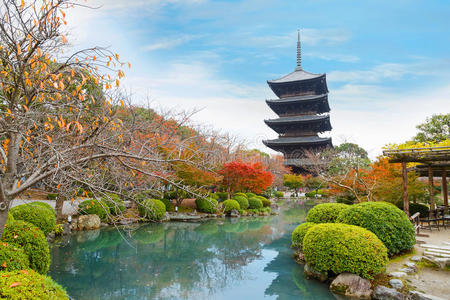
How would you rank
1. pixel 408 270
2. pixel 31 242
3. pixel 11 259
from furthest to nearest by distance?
1. pixel 408 270
2. pixel 31 242
3. pixel 11 259

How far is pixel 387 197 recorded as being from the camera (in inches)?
447

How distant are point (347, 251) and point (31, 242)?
→ 5103 mm

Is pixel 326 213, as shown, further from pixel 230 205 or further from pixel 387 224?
pixel 230 205

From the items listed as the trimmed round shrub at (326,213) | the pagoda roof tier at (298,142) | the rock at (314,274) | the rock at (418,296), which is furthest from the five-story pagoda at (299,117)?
the rock at (418,296)

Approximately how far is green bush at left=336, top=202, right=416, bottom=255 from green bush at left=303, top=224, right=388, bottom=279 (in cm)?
48

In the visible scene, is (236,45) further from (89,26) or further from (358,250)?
(358,250)

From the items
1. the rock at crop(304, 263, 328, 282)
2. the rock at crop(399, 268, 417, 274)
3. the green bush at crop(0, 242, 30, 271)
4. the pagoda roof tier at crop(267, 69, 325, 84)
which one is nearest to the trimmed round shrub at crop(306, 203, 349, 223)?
the rock at crop(304, 263, 328, 282)

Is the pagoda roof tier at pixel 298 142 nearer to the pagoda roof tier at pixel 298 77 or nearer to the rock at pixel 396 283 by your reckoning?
the pagoda roof tier at pixel 298 77

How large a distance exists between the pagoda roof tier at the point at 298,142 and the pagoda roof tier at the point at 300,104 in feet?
10.1

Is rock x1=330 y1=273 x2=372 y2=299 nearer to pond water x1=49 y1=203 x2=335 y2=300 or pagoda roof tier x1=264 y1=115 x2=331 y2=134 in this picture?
pond water x1=49 y1=203 x2=335 y2=300

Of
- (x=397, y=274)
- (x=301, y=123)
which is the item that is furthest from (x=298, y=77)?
(x=397, y=274)

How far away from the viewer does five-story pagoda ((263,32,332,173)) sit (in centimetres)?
2656

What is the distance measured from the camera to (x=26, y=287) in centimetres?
256

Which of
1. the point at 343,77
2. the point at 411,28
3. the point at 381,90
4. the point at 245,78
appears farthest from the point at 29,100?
the point at 343,77
